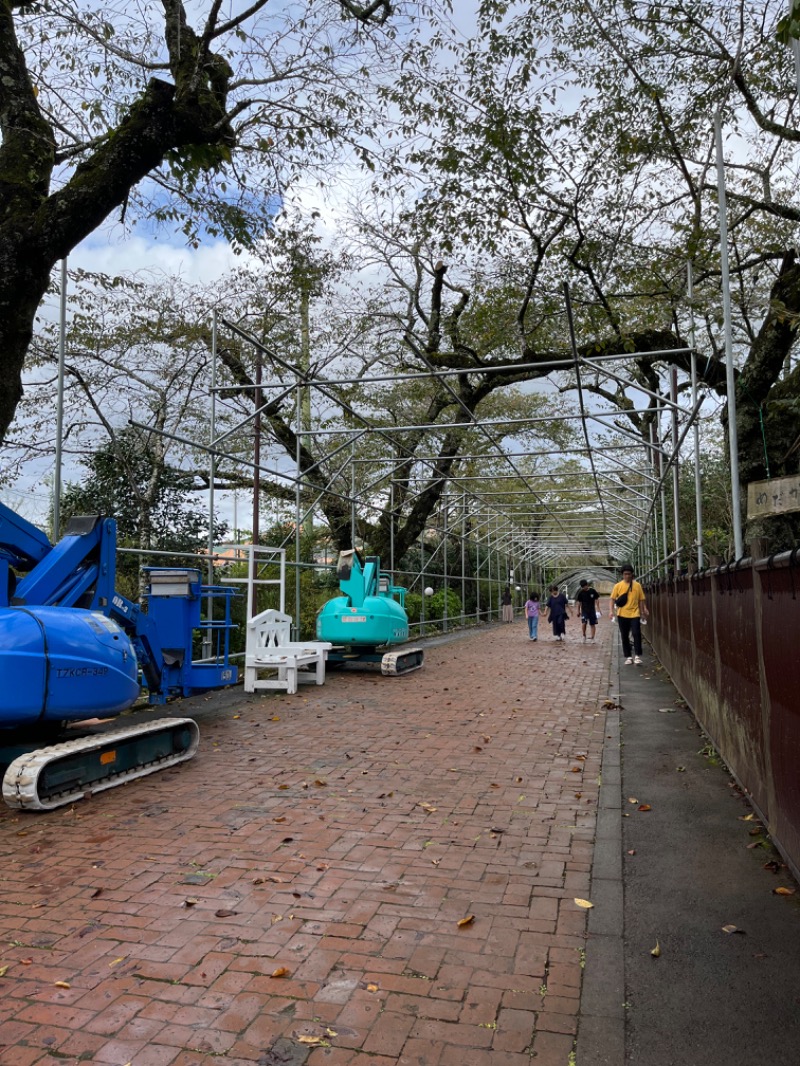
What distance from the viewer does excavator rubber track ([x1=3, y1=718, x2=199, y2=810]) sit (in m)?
5.41

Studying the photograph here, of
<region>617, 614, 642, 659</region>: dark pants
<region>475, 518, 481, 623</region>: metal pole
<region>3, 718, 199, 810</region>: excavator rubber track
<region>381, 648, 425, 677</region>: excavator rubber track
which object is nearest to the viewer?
<region>3, 718, 199, 810</region>: excavator rubber track

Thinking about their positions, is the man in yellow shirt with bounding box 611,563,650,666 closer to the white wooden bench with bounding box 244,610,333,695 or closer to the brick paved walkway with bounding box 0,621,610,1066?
the white wooden bench with bounding box 244,610,333,695

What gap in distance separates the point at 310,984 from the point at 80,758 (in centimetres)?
337

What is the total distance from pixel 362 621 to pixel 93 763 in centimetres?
767

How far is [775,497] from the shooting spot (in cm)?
450

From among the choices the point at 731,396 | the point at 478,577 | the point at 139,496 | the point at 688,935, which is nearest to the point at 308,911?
the point at 688,935

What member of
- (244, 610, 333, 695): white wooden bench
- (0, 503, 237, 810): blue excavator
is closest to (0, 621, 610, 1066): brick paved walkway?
(0, 503, 237, 810): blue excavator

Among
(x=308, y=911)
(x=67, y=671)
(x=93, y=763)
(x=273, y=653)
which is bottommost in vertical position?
(x=308, y=911)

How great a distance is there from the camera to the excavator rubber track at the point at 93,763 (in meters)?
5.41

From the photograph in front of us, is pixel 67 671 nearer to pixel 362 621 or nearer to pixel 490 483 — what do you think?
pixel 362 621

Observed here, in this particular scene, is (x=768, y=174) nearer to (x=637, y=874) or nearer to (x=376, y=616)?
(x=376, y=616)

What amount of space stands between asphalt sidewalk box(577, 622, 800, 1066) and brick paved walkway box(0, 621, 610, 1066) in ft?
0.51

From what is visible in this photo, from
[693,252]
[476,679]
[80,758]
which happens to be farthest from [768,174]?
[80,758]

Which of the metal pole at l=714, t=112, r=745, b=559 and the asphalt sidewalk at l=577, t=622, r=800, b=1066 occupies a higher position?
the metal pole at l=714, t=112, r=745, b=559
